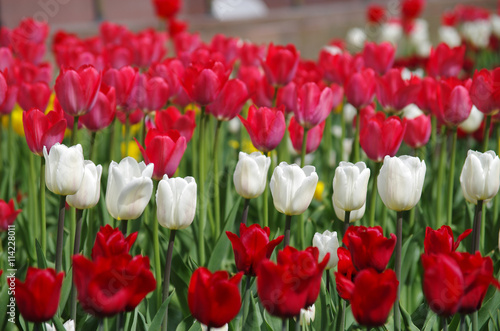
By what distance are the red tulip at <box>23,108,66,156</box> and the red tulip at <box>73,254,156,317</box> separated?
561mm

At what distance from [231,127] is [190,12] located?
27.8 feet

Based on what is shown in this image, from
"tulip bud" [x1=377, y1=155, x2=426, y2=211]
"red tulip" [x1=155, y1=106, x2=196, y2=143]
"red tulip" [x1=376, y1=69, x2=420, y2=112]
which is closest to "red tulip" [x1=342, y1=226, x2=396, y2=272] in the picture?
"tulip bud" [x1=377, y1=155, x2=426, y2=211]

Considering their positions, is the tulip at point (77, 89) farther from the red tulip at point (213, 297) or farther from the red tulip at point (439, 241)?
the red tulip at point (439, 241)

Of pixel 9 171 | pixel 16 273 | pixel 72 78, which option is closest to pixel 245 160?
pixel 72 78

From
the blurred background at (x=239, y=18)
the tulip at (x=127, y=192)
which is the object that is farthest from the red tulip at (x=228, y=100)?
the blurred background at (x=239, y=18)

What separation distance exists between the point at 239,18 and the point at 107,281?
283 inches

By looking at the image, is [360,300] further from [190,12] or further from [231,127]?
[190,12]

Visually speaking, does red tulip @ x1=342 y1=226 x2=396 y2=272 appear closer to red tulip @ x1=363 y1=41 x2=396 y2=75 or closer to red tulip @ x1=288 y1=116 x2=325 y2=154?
red tulip @ x1=288 y1=116 x2=325 y2=154

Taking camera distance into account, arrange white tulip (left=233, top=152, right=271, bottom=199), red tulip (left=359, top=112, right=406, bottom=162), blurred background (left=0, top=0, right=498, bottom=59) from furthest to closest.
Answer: blurred background (left=0, top=0, right=498, bottom=59)
red tulip (left=359, top=112, right=406, bottom=162)
white tulip (left=233, top=152, right=271, bottom=199)

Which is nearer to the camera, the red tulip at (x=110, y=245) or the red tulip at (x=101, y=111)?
the red tulip at (x=110, y=245)

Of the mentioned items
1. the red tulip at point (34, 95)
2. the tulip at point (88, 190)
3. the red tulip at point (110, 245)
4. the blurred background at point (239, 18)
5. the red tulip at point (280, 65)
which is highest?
the blurred background at point (239, 18)

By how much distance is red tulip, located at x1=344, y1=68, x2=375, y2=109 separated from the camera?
216 cm

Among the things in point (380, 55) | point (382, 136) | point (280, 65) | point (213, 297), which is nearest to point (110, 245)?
point (213, 297)

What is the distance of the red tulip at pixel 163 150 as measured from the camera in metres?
1.55
